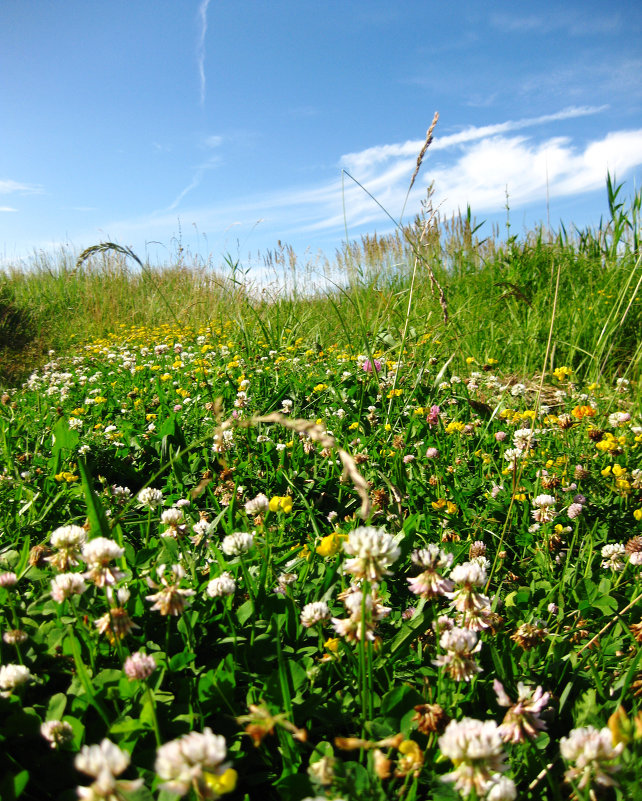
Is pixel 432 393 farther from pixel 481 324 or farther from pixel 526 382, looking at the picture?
pixel 481 324

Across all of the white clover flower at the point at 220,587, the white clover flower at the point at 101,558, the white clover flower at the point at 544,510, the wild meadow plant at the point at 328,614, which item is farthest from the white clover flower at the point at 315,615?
the white clover flower at the point at 544,510

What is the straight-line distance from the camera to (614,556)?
73.6 inches

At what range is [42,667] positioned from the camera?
1.33 meters

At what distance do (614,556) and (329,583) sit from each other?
98cm

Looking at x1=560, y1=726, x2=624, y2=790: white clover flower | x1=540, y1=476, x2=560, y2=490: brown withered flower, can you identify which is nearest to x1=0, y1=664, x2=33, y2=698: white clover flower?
x1=560, y1=726, x2=624, y2=790: white clover flower

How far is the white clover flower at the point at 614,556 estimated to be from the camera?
1858mm

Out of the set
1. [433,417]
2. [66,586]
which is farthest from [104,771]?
[433,417]

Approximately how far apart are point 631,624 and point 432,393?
6.43 feet

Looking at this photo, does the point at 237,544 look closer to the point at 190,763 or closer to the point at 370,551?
the point at 370,551

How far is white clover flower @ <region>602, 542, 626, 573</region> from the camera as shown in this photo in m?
1.86

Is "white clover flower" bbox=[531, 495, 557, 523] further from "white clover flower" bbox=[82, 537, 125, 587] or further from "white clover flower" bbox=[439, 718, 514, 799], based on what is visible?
"white clover flower" bbox=[82, 537, 125, 587]

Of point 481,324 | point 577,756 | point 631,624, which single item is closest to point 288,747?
point 577,756

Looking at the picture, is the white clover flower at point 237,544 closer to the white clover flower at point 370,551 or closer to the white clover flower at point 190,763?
the white clover flower at point 370,551

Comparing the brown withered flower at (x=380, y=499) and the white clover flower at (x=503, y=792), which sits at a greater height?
the brown withered flower at (x=380, y=499)
